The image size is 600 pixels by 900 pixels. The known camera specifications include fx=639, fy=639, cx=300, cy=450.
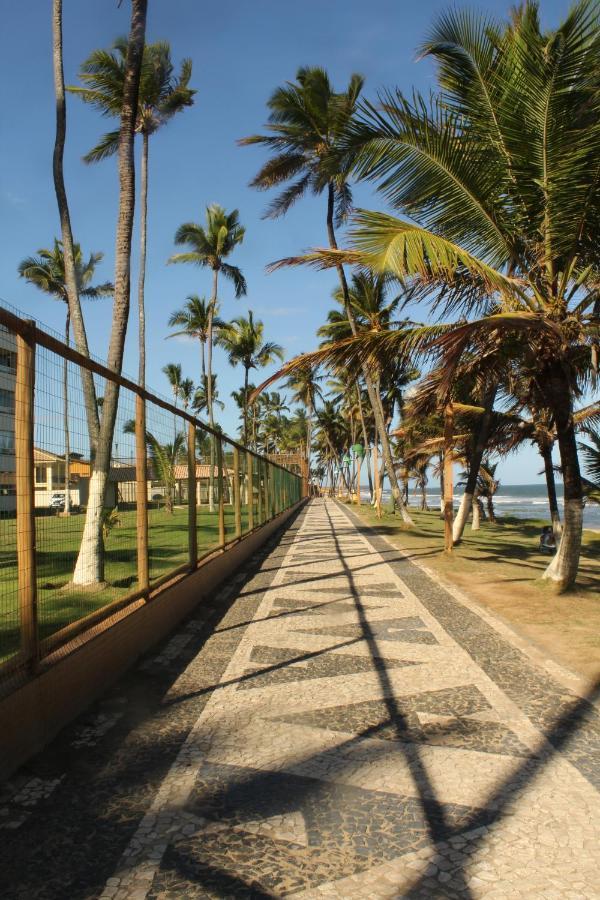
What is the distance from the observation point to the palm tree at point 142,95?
43.0 ft

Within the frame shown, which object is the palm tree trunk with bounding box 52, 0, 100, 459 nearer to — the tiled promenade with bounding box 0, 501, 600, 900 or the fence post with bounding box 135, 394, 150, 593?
the fence post with bounding box 135, 394, 150, 593

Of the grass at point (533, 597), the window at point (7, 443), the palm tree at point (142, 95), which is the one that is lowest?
the grass at point (533, 597)

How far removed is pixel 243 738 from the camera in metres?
3.42

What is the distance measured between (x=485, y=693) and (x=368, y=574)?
552 cm

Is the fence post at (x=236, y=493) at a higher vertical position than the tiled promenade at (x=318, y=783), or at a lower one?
higher

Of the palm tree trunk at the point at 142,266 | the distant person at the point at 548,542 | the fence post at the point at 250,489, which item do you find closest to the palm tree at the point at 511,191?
the fence post at the point at 250,489

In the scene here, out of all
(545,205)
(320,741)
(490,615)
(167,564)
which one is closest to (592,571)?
(490,615)

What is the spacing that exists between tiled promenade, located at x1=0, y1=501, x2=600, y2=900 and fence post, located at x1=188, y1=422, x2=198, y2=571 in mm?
2068

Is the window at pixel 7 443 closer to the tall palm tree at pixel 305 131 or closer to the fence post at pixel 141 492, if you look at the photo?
the fence post at pixel 141 492

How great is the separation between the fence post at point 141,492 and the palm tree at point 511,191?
2.99 meters

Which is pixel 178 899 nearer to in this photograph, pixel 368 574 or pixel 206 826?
pixel 206 826

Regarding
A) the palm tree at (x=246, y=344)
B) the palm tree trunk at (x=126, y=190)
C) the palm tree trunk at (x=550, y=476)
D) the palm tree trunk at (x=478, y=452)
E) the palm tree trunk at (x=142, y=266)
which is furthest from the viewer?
the palm tree at (x=246, y=344)

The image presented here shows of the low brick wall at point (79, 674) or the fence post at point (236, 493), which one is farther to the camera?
the fence post at point (236, 493)

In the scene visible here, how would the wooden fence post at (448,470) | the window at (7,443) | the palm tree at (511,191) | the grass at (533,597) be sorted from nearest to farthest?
the window at (7,443) < the grass at (533,597) < the palm tree at (511,191) < the wooden fence post at (448,470)
